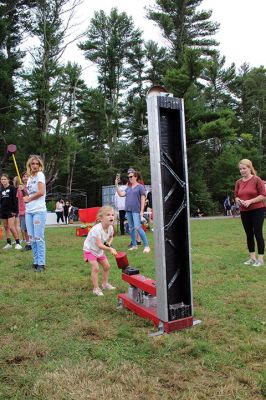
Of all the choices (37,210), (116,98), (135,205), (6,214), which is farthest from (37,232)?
(116,98)

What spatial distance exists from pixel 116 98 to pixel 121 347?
3973 cm

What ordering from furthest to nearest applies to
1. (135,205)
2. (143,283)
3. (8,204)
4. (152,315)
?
1. (8,204)
2. (135,205)
3. (143,283)
4. (152,315)

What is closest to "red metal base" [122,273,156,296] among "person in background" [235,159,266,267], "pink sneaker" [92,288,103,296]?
"pink sneaker" [92,288,103,296]

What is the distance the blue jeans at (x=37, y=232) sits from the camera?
6.41 metres

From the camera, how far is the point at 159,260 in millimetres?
3432

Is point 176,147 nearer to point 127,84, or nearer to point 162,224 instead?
point 162,224

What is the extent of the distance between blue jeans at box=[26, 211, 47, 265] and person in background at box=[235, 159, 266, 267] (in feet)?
11.0

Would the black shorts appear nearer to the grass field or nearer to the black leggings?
the grass field

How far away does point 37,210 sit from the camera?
6.45 metres

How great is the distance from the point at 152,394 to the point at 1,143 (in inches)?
1204

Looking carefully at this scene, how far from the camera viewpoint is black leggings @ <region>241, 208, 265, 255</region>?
6.66 meters

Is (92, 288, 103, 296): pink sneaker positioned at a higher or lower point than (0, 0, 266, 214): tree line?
lower

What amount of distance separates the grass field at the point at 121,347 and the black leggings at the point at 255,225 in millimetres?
1273

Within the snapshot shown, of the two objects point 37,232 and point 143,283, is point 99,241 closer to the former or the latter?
point 143,283
